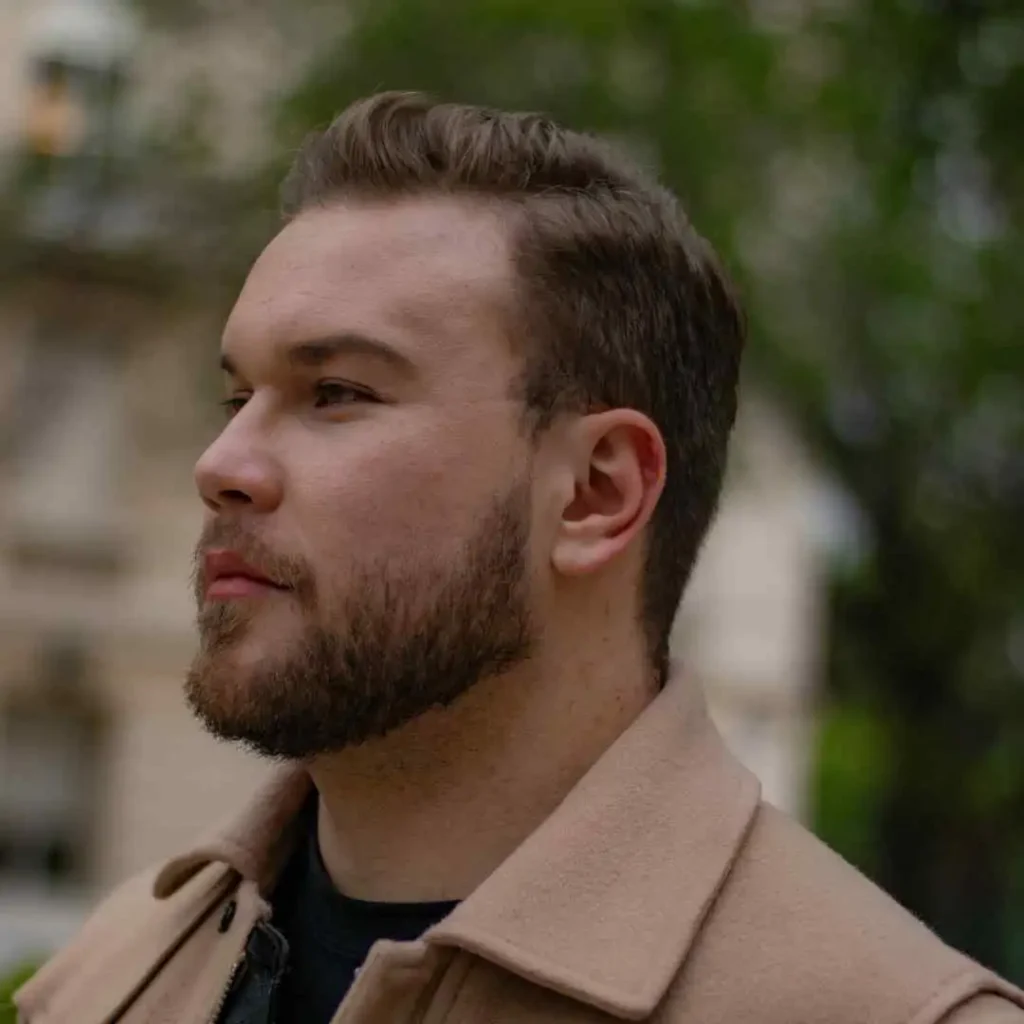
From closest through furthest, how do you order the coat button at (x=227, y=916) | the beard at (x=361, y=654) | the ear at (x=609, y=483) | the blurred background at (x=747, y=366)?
the beard at (x=361, y=654) < the ear at (x=609, y=483) < the coat button at (x=227, y=916) < the blurred background at (x=747, y=366)

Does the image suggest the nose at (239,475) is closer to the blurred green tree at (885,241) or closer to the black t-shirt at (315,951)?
the black t-shirt at (315,951)

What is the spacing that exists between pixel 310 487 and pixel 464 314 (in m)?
0.32

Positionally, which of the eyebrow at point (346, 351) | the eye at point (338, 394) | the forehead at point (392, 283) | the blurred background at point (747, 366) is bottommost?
the blurred background at point (747, 366)

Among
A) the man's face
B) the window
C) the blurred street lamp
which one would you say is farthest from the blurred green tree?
the window

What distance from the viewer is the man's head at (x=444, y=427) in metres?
2.54

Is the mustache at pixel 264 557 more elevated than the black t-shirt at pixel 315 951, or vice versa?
the mustache at pixel 264 557

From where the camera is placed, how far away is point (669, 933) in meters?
2.38

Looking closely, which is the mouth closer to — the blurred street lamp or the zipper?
the zipper

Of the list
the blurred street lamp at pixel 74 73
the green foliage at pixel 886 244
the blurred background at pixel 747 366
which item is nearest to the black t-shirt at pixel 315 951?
the blurred background at pixel 747 366

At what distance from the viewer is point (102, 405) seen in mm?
18250

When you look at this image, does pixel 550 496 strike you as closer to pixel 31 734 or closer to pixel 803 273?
pixel 803 273

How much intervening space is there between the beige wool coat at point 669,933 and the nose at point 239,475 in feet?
1.86


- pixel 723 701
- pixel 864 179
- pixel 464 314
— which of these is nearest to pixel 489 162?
pixel 464 314

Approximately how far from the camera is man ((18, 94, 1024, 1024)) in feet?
7.82
